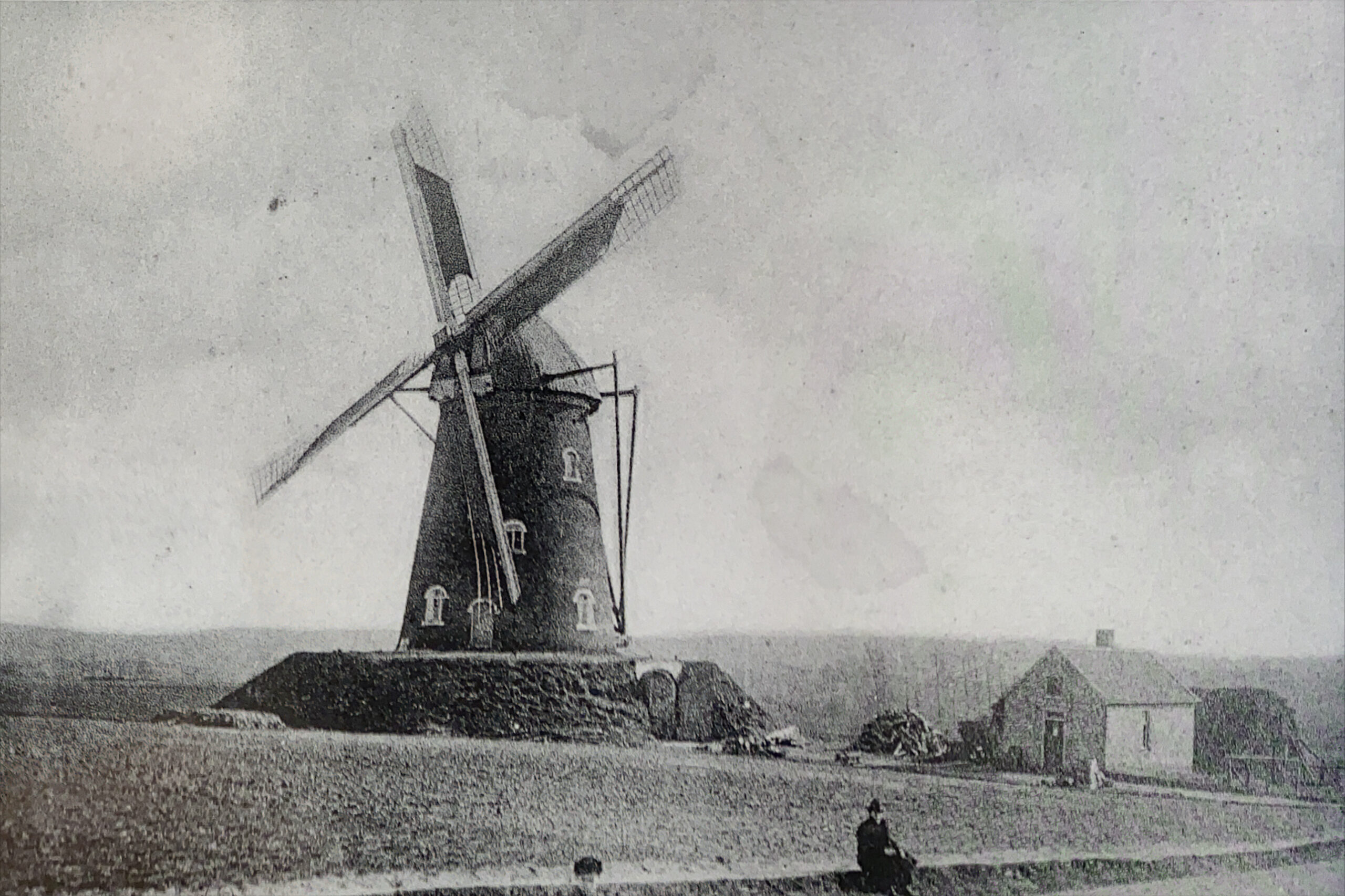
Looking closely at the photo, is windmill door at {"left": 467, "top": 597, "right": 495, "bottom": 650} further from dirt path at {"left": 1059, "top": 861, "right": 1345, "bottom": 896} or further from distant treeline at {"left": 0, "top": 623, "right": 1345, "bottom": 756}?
dirt path at {"left": 1059, "top": 861, "right": 1345, "bottom": 896}

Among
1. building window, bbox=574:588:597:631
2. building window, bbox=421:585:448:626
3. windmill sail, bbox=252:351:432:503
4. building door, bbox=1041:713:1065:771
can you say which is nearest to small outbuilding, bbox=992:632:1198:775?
building door, bbox=1041:713:1065:771

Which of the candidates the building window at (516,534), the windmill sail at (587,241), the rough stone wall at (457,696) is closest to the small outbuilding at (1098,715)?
the rough stone wall at (457,696)

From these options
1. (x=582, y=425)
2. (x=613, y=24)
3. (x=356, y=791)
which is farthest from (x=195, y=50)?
(x=356, y=791)

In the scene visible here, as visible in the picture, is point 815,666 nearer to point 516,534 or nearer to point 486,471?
point 516,534

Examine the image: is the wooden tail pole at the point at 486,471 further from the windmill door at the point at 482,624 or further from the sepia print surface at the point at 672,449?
the windmill door at the point at 482,624

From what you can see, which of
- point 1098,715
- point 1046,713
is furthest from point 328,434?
point 1098,715

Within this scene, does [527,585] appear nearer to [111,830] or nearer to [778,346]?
[778,346]
